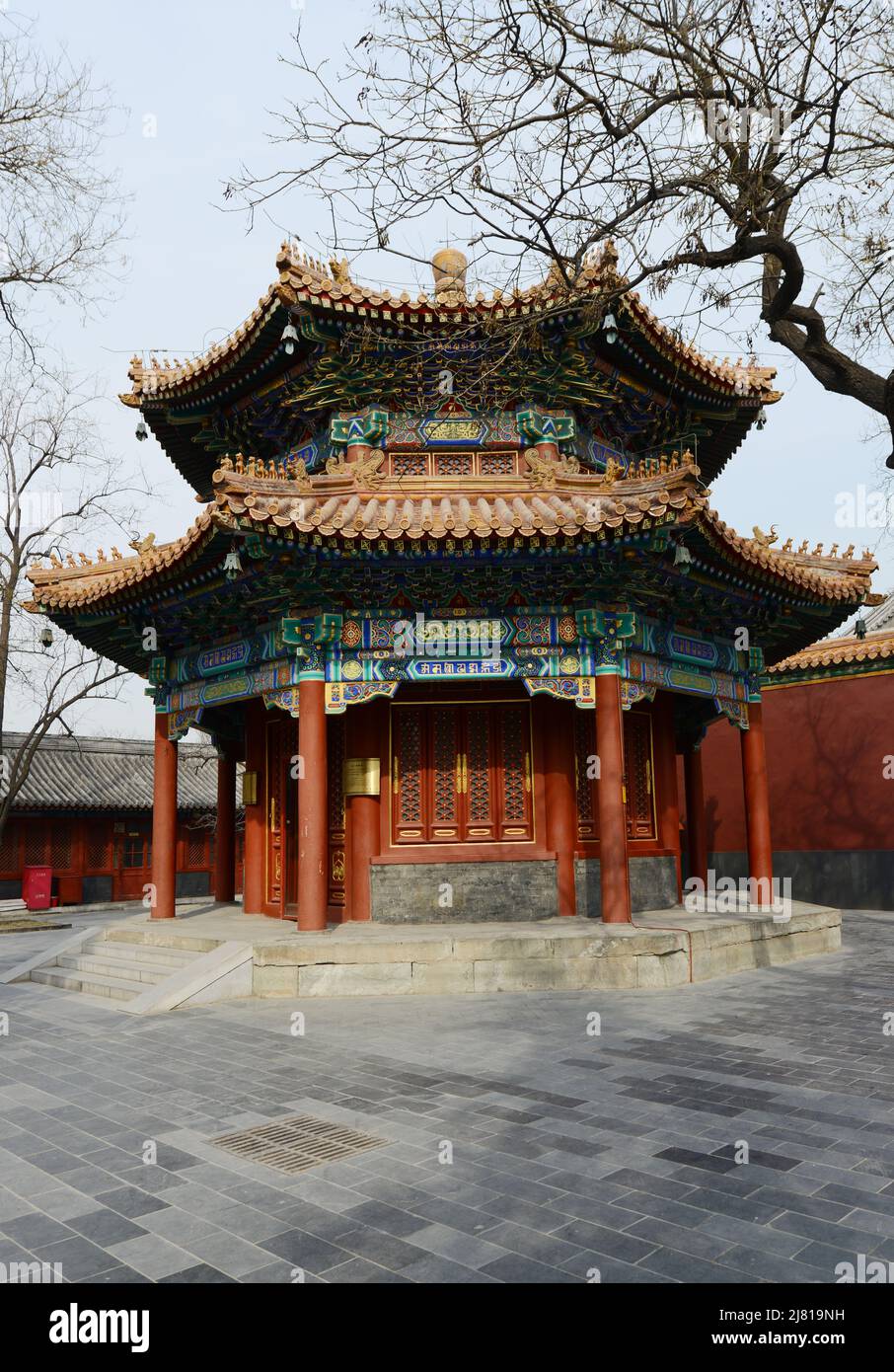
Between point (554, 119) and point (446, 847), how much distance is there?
7.48 meters

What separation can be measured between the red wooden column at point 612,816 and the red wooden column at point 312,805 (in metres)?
3.04

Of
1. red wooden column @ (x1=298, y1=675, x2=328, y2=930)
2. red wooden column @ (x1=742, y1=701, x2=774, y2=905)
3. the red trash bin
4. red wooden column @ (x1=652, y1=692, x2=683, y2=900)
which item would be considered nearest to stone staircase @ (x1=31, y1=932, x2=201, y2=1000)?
red wooden column @ (x1=298, y1=675, x2=328, y2=930)

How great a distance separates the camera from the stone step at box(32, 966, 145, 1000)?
32.4 feet

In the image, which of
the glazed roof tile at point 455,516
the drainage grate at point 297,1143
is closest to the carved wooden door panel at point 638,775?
the glazed roof tile at point 455,516

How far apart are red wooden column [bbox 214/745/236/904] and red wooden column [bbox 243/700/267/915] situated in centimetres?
241

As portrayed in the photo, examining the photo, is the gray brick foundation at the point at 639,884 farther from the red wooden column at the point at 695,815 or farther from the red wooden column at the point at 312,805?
the red wooden column at the point at 312,805

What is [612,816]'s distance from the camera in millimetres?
10086

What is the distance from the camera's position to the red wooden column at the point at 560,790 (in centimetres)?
1100

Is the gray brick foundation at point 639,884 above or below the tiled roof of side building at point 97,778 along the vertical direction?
below

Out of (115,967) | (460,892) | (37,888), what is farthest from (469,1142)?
(37,888)

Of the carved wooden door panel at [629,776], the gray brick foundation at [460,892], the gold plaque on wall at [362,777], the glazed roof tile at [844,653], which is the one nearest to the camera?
the gray brick foundation at [460,892]

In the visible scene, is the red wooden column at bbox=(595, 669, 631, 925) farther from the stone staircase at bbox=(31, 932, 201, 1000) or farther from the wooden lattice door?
the stone staircase at bbox=(31, 932, 201, 1000)
